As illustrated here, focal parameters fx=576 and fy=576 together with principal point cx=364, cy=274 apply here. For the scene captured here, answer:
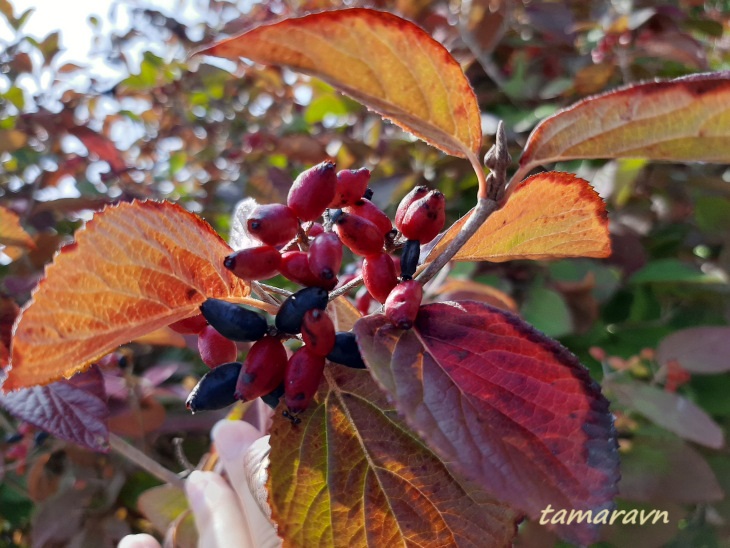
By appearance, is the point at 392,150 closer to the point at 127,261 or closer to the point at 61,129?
the point at 61,129

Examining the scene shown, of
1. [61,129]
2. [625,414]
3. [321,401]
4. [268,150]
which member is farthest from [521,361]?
[61,129]

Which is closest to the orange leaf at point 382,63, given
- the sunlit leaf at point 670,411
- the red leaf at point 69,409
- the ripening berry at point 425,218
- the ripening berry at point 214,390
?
the ripening berry at point 425,218

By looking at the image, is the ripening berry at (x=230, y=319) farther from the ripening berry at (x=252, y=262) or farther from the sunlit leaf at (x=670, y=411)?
the sunlit leaf at (x=670, y=411)

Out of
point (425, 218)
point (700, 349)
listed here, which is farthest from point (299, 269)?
point (700, 349)

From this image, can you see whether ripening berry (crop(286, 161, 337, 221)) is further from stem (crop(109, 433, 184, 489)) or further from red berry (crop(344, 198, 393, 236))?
stem (crop(109, 433, 184, 489))

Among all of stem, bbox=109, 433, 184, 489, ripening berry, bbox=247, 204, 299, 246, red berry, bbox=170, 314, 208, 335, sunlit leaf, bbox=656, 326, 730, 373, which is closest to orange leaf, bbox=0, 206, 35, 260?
stem, bbox=109, 433, 184, 489
